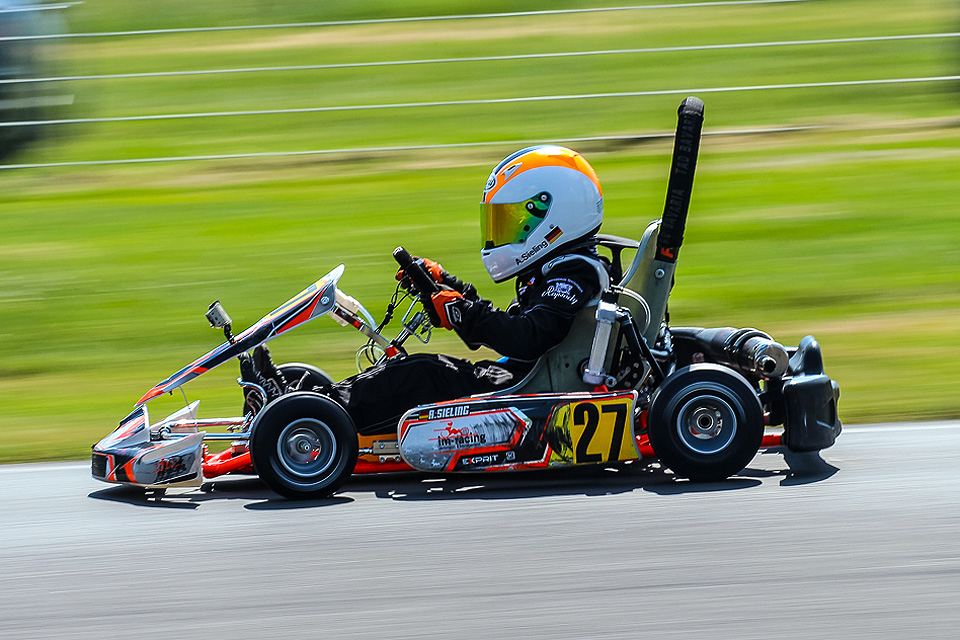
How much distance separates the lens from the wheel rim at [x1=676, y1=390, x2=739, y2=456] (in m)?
4.57

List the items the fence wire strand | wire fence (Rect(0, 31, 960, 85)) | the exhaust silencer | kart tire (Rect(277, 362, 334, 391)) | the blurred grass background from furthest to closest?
1. wire fence (Rect(0, 31, 960, 85))
2. the fence wire strand
3. the blurred grass background
4. kart tire (Rect(277, 362, 334, 391))
5. the exhaust silencer

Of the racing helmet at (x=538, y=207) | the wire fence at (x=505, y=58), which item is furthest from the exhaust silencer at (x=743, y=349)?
the wire fence at (x=505, y=58)

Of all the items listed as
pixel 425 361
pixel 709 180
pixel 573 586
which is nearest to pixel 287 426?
pixel 425 361

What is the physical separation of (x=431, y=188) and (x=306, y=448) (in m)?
7.25

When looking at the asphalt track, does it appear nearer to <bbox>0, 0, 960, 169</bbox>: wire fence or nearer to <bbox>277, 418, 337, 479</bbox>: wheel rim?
<bbox>277, 418, 337, 479</bbox>: wheel rim

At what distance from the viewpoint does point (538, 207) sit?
4.85 meters

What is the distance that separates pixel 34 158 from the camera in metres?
13.8

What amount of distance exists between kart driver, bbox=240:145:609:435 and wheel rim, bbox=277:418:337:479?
225 mm

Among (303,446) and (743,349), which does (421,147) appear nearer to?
(743,349)

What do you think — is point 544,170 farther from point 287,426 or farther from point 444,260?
point 444,260

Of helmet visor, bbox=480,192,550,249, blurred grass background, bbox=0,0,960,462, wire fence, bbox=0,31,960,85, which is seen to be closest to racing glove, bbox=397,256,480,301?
helmet visor, bbox=480,192,550,249

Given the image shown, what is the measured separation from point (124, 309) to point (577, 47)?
8.61m

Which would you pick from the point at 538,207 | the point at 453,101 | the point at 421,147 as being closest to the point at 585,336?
the point at 538,207

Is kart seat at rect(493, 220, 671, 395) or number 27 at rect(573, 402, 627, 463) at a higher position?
kart seat at rect(493, 220, 671, 395)
